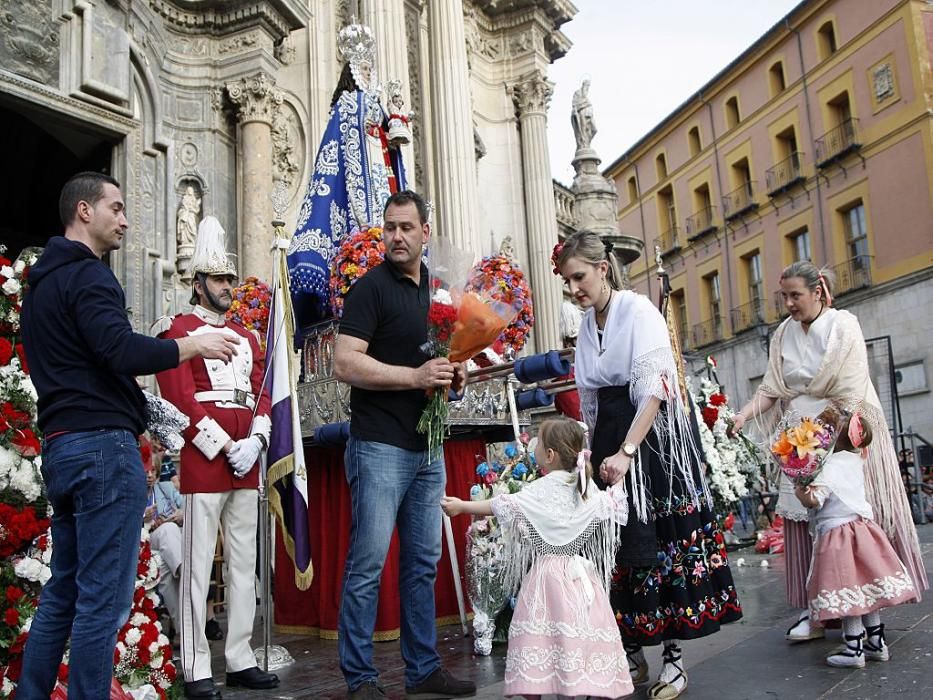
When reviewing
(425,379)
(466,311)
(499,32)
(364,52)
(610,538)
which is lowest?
(610,538)

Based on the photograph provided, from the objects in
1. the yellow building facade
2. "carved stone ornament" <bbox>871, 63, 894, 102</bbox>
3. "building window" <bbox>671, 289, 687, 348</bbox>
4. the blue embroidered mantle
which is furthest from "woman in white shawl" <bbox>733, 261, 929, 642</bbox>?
"building window" <bbox>671, 289, 687, 348</bbox>

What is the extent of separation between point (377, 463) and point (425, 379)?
442 millimetres

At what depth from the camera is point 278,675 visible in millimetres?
4641

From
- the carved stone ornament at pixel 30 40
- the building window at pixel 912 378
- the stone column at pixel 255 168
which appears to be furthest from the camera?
the building window at pixel 912 378

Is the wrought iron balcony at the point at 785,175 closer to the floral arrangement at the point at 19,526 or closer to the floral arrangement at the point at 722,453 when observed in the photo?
the floral arrangement at the point at 722,453

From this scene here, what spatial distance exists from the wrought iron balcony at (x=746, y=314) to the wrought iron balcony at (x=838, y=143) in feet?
20.0

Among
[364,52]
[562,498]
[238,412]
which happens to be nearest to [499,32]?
[364,52]

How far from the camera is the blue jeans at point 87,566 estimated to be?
2.91 meters

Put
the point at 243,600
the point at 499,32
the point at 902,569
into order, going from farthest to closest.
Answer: the point at 499,32
the point at 243,600
the point at 902,569

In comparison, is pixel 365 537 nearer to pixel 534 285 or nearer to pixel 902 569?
pixel 902 569

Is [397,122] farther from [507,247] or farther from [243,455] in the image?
[507,247]

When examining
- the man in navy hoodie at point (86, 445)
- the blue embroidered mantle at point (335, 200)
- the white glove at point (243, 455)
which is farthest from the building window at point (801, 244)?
the man in navy hoodie at point (86, 445)

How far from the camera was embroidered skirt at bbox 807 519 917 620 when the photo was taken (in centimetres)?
411

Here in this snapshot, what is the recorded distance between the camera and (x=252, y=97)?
432 inches
